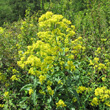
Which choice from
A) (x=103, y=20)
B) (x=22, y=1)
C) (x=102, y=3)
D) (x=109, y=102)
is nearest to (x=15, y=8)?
(x=22, y=1)

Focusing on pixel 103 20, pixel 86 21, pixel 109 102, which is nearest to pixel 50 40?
pixel 109 102

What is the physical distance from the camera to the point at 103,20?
475cm

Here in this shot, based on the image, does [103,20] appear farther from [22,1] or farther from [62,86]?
[22,1]

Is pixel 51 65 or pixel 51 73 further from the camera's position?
pixel 51 73

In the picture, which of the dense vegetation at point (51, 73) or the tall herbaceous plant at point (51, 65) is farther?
the dense vegetation at point (51, 73)

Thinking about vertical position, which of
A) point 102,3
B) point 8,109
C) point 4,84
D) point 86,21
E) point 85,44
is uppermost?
point 102,3

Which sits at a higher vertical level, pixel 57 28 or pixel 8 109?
pixel 57 28

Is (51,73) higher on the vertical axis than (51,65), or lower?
lower

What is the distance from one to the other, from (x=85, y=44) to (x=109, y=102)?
175 cm

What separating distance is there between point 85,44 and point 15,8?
8391mm

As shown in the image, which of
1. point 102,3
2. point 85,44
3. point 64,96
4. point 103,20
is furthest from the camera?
point 102,3

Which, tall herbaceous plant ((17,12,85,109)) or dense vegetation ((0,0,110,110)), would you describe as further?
dense vegetation ((0,0,110,110))

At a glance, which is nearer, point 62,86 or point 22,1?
point 62,86

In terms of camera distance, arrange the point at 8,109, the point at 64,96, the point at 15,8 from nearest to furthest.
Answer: the point at 8,109 → the point at 64,96 → the point at 15,8
